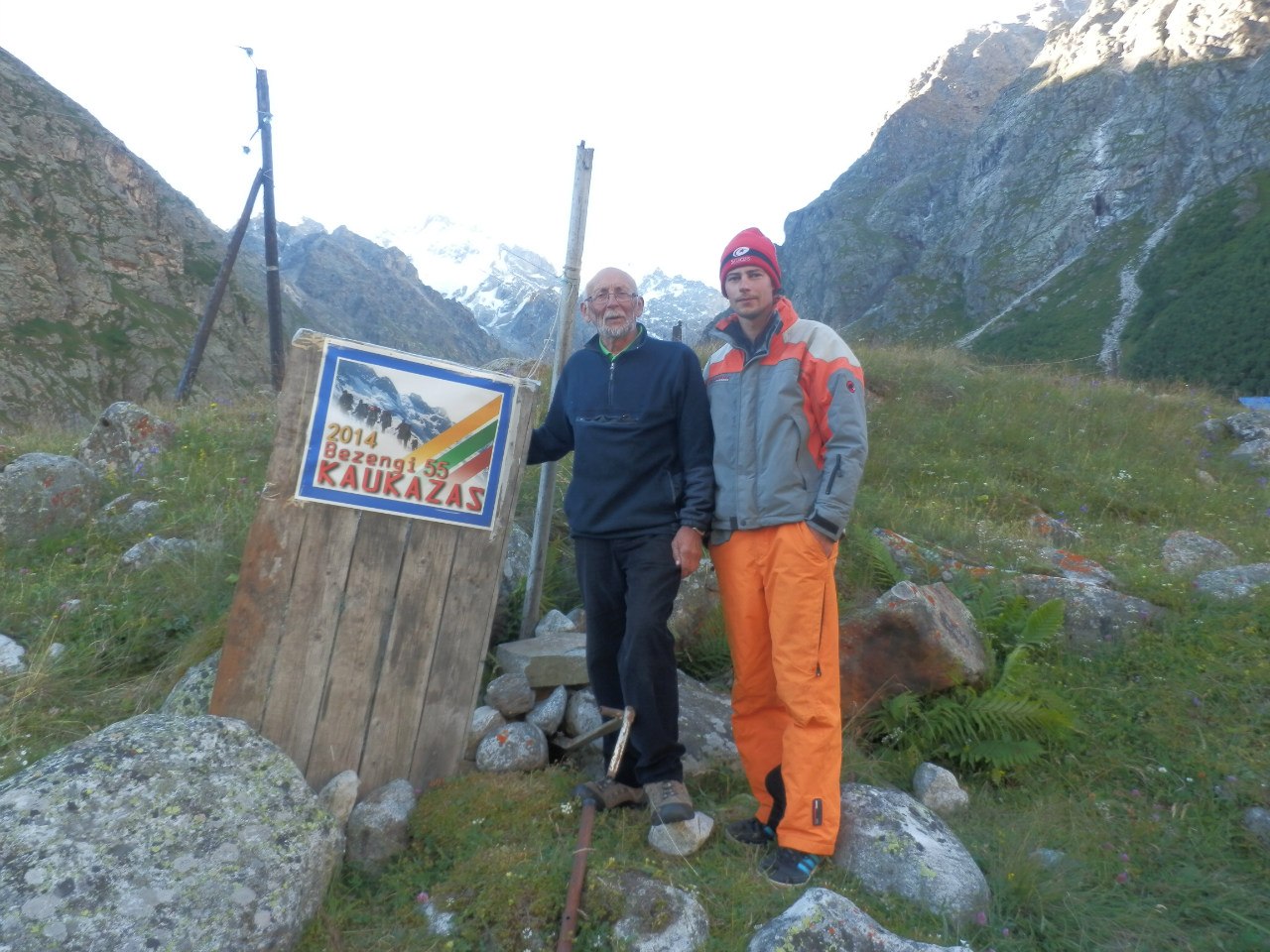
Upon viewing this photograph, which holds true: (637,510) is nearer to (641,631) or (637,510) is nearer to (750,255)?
(641,631)

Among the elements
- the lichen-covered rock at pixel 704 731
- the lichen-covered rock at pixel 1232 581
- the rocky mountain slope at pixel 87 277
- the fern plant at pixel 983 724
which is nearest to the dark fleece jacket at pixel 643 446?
the lichen-covered rock at pixel 704 731

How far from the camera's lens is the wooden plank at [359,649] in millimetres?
3445

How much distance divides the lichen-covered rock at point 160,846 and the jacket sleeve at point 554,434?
1739mm

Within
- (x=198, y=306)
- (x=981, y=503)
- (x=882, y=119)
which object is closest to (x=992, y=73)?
(x=882, y=119)

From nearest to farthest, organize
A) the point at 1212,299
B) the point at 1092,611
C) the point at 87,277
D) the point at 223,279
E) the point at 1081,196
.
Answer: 1. the point at 1092,611
2. the point at 223,279
3. the point at 1212,299
4. the point at 87,277
5. the point at 1081,196

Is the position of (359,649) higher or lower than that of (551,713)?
higher

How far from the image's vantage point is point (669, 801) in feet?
10.7

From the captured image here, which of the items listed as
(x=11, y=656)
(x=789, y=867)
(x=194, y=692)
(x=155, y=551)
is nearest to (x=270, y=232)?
(x=155, y=551)

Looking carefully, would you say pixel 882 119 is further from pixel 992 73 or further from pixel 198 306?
pixel 198 306

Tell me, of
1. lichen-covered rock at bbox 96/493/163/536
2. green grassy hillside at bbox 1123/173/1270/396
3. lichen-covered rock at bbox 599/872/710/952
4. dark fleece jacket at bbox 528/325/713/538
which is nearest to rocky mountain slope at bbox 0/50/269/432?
lichen-covered rock at bbox 96/493/163/536

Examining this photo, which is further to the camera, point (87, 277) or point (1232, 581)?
point (87, 277)

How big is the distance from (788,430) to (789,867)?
1.69 metres

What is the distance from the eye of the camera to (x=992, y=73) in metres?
119

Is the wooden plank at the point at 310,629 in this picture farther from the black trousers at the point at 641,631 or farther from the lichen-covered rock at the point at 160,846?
the black trousers at the point at 641,631
